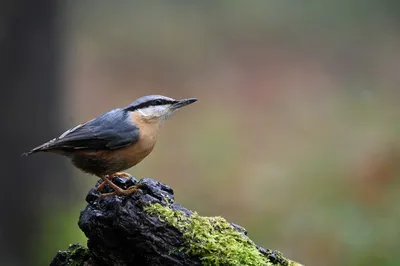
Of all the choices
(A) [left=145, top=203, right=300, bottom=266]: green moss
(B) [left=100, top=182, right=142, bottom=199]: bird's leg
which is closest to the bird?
(B) [left=100, top=182, right=142, bottom=199]: bird's leg

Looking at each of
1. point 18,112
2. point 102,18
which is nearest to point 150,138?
point 18,112

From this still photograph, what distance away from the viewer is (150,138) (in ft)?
10.7

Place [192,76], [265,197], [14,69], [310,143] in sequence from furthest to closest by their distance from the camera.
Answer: [192,76], [310,143], [265,197], [14,69]

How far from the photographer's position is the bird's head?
333cm

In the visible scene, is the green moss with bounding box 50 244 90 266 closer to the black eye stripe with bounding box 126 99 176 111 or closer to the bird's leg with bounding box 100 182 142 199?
the bird's leg with bounding box 100 182 142 199

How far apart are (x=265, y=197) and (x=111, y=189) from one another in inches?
215

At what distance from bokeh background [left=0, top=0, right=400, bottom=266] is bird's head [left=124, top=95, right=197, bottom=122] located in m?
2.47

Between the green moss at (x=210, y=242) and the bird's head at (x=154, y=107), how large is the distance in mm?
688

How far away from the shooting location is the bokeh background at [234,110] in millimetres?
5746

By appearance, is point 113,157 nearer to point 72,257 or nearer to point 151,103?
point 151,103

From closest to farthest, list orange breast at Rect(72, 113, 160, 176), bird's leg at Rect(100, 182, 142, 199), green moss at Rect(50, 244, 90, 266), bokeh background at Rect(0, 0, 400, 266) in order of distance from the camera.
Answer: bird's leg at Rect(100, 182, 142, 199)
green moss at Rect(50, 244, 90, 266)
orange breast at Rect(72, 113, 160, 176)
bokeh background at Rect(0, 0, 400, 266)

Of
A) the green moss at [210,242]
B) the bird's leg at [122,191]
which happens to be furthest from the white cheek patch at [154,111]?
the green moss at [210,242]

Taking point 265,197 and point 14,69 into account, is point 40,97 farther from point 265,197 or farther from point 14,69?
point 265,197

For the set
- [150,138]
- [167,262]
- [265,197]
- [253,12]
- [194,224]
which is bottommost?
[167,262]
